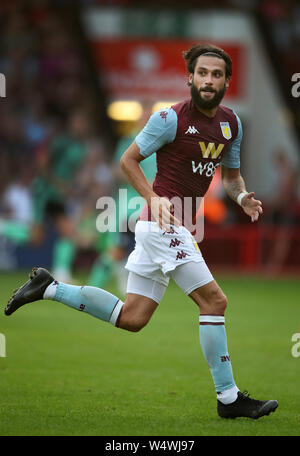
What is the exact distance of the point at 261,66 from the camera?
20484 mm

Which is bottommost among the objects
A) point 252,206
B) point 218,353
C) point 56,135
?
point 218,353

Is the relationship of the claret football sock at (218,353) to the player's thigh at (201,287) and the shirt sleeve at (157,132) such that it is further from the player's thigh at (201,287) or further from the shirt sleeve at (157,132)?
the shirt sleeve at (157,132)

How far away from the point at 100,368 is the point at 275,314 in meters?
4.56

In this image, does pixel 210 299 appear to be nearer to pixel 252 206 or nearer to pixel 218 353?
pixel 218 353

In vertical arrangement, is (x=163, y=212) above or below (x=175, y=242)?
above

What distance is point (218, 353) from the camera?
229 inches

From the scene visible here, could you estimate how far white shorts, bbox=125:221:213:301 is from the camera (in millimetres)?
5844

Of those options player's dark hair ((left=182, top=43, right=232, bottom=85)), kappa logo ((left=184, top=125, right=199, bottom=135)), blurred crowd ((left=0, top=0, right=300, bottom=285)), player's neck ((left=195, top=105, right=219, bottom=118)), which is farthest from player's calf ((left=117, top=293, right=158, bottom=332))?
blurred crowd ((left=0, top=0, right=300, bottom=285))

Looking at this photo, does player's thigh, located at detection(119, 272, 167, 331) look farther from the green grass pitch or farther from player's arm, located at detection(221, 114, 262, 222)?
player's arm, located at detection(221, 114, 262, 222)

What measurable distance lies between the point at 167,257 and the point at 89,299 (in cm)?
63

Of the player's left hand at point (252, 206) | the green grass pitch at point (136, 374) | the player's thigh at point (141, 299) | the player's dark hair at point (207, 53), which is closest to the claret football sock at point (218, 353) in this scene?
the green grass pitch at point (136, 374)

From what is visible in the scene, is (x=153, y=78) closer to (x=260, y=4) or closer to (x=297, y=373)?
(x=260, y=4)

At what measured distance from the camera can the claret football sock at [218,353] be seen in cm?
582

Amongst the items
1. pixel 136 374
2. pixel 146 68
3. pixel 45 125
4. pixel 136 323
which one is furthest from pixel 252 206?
pixel 146 68
